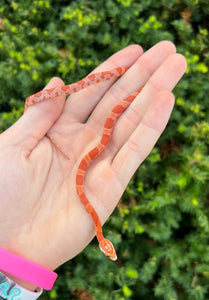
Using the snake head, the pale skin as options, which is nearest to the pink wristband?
the pale skin

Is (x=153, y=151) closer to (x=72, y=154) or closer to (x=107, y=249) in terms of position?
(x=72, y=154)

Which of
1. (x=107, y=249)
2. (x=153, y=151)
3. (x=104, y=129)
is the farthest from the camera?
(x=153, y=151)

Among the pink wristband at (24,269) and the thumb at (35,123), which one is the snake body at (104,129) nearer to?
the thumb at (35,123)

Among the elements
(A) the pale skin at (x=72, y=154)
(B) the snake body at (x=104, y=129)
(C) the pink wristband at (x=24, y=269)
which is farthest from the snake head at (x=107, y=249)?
(C) the pink wristband at (x=24, y=269)

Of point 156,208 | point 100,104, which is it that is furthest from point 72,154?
point 156,208

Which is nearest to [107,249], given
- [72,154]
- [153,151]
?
[72,154]

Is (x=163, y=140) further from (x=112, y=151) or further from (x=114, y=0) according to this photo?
(x=114, y=0)

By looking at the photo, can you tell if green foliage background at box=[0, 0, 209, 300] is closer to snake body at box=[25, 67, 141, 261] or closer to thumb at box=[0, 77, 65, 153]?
snake body at box=[25, 67, 141, 261]
